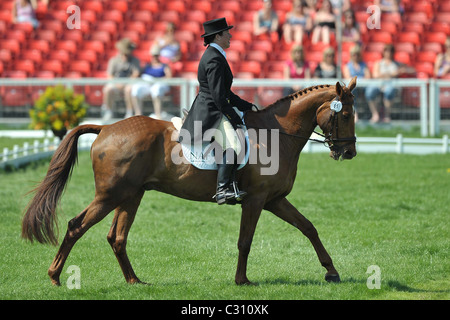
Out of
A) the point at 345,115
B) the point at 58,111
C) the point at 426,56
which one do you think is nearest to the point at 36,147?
the point at 58,111

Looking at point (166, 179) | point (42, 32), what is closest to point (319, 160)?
point (166, 179)

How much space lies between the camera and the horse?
7.49 meters

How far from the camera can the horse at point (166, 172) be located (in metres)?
7.49

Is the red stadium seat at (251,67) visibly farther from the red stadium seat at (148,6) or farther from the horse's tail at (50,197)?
the horse's tail at (50,197)

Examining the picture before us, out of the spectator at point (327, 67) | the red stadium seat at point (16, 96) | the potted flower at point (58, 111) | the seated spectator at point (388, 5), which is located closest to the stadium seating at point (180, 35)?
the seated spectator at point (388, 5)

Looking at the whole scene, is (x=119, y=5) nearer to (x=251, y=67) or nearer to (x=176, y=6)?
(x=176, y=6)

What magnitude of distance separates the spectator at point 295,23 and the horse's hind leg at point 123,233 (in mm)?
12521

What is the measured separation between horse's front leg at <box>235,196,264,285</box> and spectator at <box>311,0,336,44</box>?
12.4 meters

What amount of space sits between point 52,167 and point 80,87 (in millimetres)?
10298

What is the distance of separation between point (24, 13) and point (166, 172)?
1567 cm

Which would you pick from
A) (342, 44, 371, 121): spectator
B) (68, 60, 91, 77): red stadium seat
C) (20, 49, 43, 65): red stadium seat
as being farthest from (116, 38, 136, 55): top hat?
(342, 44, 371, 121): spectator

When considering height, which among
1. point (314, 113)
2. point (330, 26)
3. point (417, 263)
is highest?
point (330, 26)
